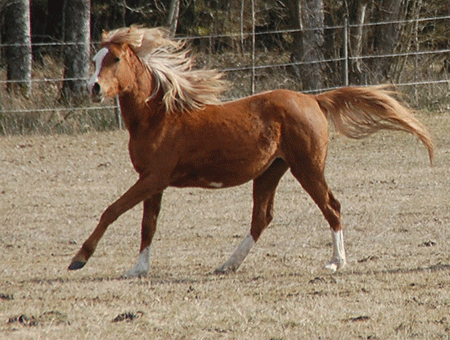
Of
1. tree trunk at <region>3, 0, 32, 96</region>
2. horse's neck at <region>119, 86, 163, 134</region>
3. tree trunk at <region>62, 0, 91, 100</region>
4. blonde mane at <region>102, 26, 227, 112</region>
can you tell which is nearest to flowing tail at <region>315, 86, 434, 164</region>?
blonde mane at <region>102, 26, 227, 112</region>

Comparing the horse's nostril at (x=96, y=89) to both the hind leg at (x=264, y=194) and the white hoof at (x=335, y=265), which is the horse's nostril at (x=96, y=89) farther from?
the white hoof at (x=335, y=265)

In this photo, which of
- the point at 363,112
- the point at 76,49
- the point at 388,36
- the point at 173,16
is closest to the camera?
the point at 363,112

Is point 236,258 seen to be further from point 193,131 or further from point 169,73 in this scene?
point 169,73

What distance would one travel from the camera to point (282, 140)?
684 cm

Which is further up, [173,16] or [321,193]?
[173,16]

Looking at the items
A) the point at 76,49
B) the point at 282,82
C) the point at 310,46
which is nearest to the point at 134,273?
the point at 76,49

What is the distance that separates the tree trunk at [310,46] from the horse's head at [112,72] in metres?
10.3

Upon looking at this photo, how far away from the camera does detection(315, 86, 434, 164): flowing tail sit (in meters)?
7.25

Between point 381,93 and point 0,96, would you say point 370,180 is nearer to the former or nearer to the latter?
point 381,93

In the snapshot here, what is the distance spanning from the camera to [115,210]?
6402 mm

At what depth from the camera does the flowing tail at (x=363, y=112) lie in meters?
7.25

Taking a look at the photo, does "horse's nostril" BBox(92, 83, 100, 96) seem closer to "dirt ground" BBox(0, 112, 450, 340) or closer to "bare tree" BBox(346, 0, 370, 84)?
"dirt ground" BBox(0, 112, 450, 340)

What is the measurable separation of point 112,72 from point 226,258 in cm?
190

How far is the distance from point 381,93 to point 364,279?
1762 mm
